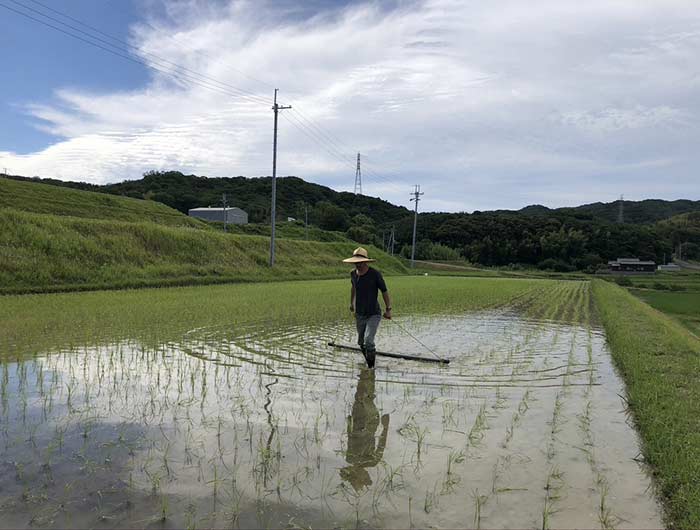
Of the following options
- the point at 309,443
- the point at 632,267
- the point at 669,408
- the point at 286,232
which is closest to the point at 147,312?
the point at 309,443

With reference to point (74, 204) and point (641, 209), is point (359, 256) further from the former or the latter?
point (641, 209)

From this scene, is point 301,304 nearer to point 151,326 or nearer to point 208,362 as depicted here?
point 151,326

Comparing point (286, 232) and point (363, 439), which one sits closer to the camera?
point (363, 439)

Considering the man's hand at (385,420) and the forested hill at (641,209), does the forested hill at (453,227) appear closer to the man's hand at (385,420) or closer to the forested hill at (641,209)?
the forested hill at (641,209)

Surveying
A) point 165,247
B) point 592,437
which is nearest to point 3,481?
point 592,437

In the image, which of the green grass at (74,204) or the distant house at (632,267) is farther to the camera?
the distant house at (632,267)

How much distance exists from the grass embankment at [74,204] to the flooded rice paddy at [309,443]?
25162 mm

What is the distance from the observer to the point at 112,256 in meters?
19.1

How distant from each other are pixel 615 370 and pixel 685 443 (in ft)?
11.1

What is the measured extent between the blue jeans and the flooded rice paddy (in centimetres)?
33

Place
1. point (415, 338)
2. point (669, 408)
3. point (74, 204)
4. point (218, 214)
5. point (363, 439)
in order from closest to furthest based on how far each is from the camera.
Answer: point (363, 439)
point (669, 408)
point (415, 338)
point (74, 204)
point (218, 214)

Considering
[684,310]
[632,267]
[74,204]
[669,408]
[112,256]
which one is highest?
[74,204]

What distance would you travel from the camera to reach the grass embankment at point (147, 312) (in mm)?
8414

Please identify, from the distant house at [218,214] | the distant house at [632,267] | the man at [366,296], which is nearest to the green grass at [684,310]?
the man at [366,296]
